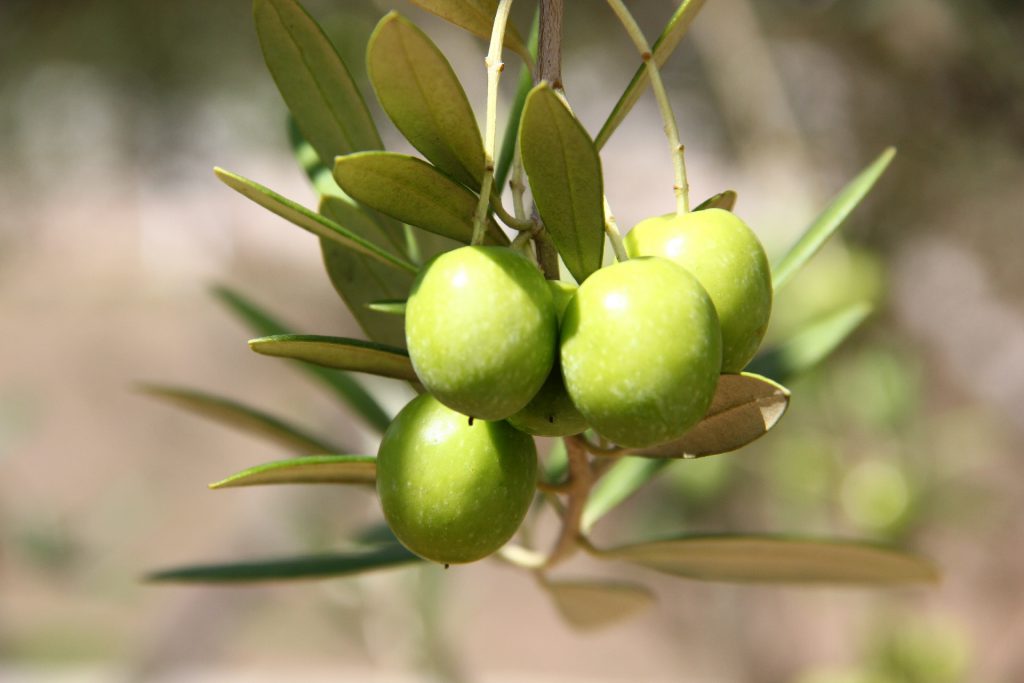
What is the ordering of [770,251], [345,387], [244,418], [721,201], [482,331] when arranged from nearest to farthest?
[482,331], [721,201], [244,418], [345,387], [770,251]

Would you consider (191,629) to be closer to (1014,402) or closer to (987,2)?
(1014,402)

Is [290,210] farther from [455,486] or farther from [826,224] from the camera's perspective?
[826,224]

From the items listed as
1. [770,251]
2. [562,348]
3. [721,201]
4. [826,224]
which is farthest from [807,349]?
[770,251]

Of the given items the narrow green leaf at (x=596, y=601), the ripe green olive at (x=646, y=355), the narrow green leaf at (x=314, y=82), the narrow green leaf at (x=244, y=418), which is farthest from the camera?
the narrow green leaf at (x=596, y=601)

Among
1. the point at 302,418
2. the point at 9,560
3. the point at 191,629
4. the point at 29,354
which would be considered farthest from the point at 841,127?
the point at 29,354

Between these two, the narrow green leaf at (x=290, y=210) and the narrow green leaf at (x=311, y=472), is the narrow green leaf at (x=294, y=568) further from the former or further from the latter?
the narrow green leaf at (x=290, y=210)

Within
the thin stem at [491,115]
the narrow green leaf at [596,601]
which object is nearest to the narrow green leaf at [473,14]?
the thin stem at [491,115]
